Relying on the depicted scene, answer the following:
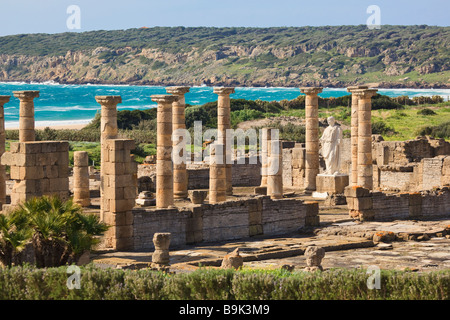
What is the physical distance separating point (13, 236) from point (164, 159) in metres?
9.66

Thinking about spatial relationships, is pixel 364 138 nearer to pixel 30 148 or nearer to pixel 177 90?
pixel 177 90

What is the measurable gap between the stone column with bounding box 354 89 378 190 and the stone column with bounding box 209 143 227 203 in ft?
17.0

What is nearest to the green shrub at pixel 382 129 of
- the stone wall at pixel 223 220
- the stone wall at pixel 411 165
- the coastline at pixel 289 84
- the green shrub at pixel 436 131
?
the green shrub at pixel 436 131

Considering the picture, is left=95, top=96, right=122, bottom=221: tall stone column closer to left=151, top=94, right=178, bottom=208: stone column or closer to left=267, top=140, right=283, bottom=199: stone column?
left=151, top=94, right=178, bottom=208: stone column

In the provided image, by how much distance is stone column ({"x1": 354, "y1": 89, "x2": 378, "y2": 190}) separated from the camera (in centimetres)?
3105

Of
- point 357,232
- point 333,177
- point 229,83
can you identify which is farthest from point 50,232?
point 229,83

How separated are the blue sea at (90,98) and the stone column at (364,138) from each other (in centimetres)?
6071

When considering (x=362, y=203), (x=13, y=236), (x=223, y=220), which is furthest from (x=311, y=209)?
(x=13, y=236)

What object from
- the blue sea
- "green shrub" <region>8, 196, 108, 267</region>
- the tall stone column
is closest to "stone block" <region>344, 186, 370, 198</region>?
the tall stone column

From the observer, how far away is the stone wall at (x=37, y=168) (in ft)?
70.8

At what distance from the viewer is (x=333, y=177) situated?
31.1 metres

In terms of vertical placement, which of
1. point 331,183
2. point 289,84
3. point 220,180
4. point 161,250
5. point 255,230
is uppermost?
point 289,84

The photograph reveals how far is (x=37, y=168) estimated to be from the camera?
71.3 feet

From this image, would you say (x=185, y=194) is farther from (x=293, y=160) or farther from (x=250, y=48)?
(x=250, y=48)
